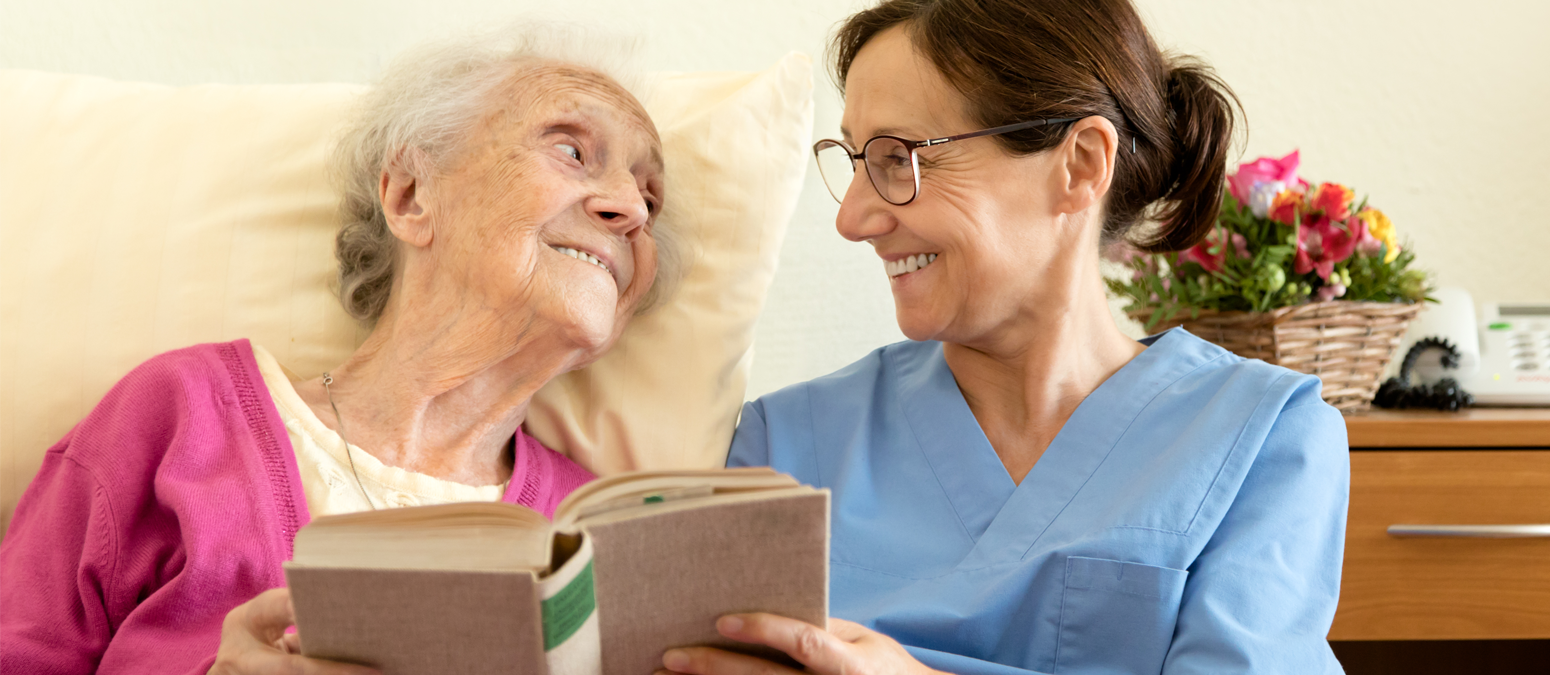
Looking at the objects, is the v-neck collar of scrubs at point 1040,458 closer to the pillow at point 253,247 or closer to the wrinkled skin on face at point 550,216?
the pillow at point 253,247

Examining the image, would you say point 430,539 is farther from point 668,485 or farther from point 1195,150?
point 1195,150

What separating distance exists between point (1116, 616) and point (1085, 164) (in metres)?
0.46

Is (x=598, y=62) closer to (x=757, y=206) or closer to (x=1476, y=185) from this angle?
(x=757, y=206)

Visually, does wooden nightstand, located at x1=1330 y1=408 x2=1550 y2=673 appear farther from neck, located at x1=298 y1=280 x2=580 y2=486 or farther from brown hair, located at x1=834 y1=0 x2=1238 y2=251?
neck, located at x1=298 y1=280 x2=580 y2=486

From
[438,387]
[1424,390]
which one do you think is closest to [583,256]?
[438,387]

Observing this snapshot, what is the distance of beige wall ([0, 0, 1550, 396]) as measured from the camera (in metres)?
1.72

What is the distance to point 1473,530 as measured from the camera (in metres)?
1.23

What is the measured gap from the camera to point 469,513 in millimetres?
610

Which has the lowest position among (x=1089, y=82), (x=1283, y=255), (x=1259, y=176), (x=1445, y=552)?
(x=1445, y=552)

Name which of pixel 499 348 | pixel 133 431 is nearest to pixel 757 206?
pixel 499 348

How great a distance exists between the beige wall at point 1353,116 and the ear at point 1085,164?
69cm

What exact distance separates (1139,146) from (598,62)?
0.65m

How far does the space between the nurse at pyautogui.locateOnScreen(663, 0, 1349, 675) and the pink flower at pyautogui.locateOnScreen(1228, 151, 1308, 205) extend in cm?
19

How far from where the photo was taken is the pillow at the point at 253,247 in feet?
3.73
